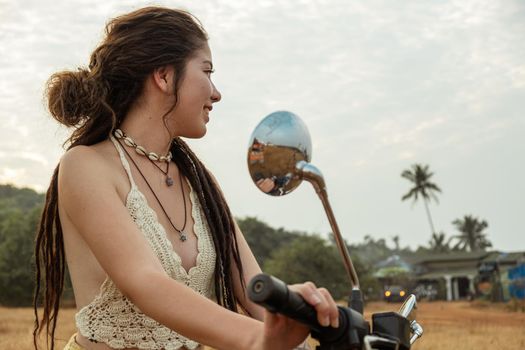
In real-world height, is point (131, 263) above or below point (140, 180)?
below

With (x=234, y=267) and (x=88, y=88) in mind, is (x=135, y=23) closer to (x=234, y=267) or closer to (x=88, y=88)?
(x=88, y=88)

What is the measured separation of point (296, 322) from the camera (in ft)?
5.47

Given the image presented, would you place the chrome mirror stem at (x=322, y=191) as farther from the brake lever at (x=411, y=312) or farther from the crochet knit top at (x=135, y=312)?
the crochet knit top at (x=135, y=312)

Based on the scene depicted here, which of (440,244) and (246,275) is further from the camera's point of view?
(440,244)

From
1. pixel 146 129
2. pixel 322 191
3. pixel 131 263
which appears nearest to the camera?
pixel 322 191

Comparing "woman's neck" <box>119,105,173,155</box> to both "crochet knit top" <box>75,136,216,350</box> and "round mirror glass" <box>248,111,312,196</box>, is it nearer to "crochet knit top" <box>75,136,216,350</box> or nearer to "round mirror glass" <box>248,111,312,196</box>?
"crochet knit top" <box>75,136,216,350</box>

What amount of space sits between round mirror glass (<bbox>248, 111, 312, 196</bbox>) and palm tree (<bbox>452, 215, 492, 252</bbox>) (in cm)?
10550

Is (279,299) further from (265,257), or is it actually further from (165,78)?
(265,257)

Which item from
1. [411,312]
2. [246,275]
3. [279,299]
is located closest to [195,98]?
[246,275]

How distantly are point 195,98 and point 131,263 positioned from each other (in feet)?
2.62

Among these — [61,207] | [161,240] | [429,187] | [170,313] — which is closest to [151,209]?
[161,240]

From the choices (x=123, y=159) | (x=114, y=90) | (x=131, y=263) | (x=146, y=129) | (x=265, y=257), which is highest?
(x=265, y=257)

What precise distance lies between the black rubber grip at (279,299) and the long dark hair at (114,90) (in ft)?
4.64

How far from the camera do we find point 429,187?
9125 cm
